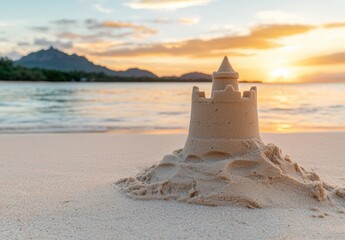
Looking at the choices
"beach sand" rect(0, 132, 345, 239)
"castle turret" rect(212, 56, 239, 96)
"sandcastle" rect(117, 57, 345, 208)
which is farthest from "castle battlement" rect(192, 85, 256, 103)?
"beach sand" rect(0, 132, 345, 239)

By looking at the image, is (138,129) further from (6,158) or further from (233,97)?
(233,97)

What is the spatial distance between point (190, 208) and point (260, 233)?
2.61ft

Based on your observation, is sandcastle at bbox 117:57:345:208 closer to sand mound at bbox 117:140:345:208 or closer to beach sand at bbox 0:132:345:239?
sand mound at bbox 117:140:345:208

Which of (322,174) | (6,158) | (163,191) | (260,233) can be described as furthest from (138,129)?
(260,233)

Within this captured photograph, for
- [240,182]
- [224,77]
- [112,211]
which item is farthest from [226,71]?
[112,211]

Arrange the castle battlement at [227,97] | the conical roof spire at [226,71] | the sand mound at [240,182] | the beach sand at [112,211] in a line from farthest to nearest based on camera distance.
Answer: the conical roof spire at [226,71] < the castle battlement at [227,97] < the sand mound at [240,182] < the beach sand at [112,211]

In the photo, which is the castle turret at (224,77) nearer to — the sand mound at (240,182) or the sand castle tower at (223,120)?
the sand castle tower at (223,120)

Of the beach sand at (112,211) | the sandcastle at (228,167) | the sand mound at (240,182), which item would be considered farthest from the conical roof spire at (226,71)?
the beach sand at (112,211)

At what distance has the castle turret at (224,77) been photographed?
4809mm

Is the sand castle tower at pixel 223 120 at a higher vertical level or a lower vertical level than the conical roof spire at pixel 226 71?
lower

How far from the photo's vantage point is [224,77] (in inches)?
189

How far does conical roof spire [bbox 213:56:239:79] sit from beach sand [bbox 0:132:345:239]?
1.47 meters

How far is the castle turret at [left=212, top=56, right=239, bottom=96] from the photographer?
15.8 feet

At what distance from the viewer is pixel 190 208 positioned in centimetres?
419
